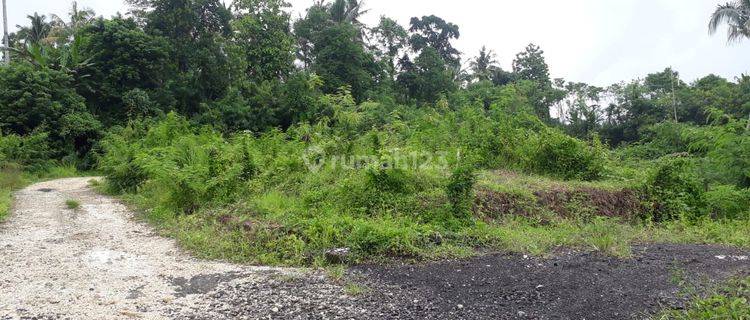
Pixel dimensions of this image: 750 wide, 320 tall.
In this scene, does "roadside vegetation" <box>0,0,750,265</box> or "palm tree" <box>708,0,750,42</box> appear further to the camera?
"palm tree" <box>708,0,750,42</box>

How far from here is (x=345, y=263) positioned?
19.1ft

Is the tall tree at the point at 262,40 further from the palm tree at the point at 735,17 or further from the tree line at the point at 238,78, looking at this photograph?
the palm tree at the point at 735,17

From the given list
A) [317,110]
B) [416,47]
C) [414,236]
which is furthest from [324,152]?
[416,47]

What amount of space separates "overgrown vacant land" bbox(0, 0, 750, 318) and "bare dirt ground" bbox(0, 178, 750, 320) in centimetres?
29

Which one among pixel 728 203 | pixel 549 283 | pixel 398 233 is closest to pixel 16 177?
pixel 398 233

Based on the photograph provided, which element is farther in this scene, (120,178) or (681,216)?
(120,178)

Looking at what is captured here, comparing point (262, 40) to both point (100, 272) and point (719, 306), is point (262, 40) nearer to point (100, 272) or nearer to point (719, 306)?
point (100, 272)

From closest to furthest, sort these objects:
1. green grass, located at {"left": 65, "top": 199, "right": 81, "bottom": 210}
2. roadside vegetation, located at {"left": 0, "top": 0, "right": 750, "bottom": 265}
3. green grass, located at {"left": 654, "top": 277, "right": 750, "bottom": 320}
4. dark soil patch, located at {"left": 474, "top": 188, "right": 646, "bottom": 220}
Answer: green grass, located at {"left": 654, "top": 277, "right": 750, "bottom": 320}, roadside vegetation, located at {"left": 0, "top": 0, "right": 750, "bottom": 265}, dark soil patch, located at {"left": 474, "top": 188, "right": 646, "bottom": 220}, green grass, located at {"left": 65, "top": 199, "right": 81, "bottom": 210}

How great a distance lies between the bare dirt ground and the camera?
4.38 metres

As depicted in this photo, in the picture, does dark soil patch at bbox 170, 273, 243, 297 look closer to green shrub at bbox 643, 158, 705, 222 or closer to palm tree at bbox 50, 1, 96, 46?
green shrub at bbox 643, 158, 705, 222

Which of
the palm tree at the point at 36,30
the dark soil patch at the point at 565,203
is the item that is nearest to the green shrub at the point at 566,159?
the dark soil patch at the point at 565,203

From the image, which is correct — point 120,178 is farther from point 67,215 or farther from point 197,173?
point 197,173

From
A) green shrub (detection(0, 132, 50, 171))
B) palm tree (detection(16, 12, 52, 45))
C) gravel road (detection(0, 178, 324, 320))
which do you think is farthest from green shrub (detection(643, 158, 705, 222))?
palm tree (detection(16, 12, 52, 45))

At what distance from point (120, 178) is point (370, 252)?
8580 millimetres
